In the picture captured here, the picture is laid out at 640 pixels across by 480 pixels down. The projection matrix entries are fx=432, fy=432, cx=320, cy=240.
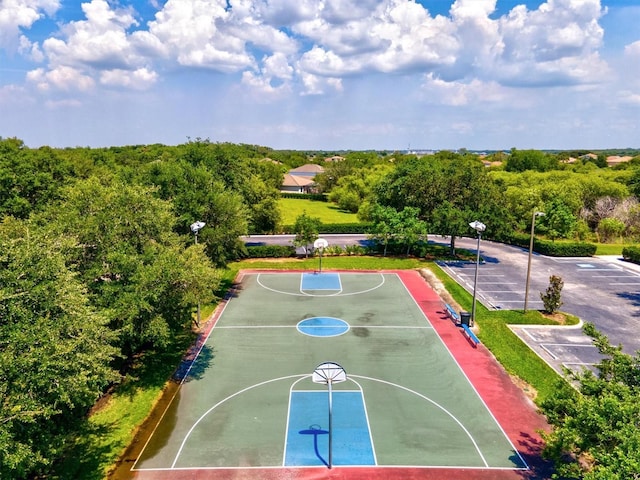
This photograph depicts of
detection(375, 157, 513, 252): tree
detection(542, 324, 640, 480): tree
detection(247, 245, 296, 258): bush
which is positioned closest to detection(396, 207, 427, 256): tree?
detection(375, 157, 513, 252): tree

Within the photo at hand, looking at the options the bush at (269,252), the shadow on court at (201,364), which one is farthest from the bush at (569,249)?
the shadow on court at (201,364)

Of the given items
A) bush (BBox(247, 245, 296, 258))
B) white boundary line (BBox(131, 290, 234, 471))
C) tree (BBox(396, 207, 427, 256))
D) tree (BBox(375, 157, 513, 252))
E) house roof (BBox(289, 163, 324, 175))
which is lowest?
white boundary line (BBox(131, 290, 234, 471))

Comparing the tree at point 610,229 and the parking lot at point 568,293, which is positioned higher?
the tree at point 610,229

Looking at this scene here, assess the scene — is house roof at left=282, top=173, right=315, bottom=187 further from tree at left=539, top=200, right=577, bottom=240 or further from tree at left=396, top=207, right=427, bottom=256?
tree at left=539, top=200, right=577, bottom=240

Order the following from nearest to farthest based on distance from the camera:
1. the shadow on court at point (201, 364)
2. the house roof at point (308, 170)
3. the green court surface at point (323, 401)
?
the green court surface at point (323, 401) < the shadow on court at point (201, 364) < the house roof at point (308, 170)

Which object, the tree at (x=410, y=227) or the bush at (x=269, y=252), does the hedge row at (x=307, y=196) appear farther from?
the tree at (x=410, y=227)

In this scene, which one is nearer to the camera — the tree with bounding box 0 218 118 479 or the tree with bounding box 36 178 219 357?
the tree with bounding box 0 218 118 479
